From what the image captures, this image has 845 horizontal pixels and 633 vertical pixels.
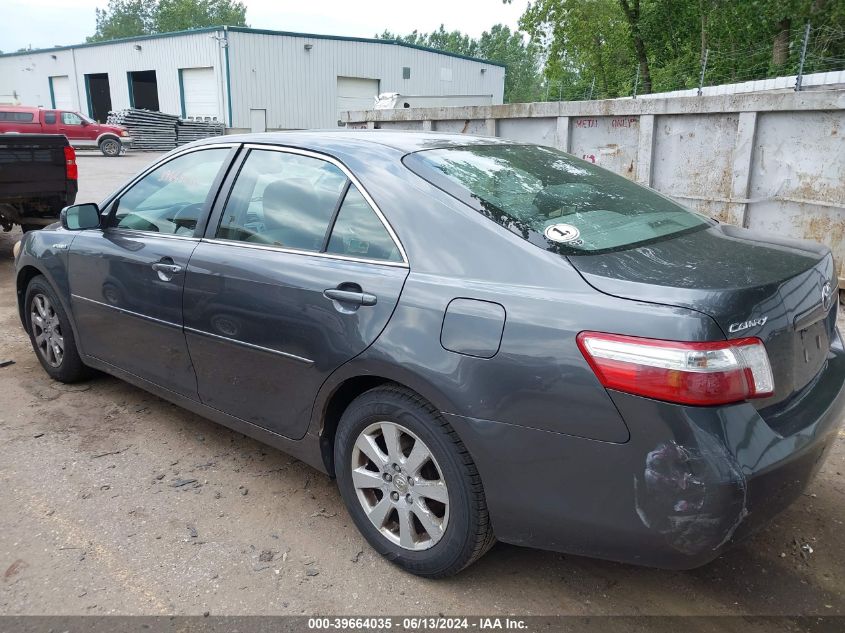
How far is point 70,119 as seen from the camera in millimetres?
26375

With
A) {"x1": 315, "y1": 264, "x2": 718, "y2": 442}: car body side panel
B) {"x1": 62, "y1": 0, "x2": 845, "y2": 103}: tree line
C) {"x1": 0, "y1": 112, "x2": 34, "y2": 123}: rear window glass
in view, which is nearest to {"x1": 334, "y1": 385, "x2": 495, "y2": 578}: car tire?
{"x1": 315, "y1": 264, "x2": 718, "y2": 442}: car body side panel

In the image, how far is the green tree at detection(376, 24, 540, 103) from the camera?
8738 cm

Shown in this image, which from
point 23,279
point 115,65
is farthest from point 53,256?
point 115,65

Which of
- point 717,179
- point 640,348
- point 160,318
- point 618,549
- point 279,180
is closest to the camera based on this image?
point 640,348

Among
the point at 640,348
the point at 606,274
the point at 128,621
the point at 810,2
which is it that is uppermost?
the point at 810,2

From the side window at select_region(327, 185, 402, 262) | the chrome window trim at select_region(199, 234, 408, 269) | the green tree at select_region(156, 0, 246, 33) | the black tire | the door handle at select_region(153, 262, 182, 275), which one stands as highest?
the green tree at select_region(156, 0, 246, 33)

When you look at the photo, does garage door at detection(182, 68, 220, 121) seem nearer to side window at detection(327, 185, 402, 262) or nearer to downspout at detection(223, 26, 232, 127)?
downspout at detection(223, 26, 232, 127)

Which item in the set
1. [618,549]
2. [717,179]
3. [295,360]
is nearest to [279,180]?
[295,360]

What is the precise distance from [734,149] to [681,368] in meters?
5.91

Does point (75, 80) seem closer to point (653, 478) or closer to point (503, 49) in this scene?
point (653, 478)

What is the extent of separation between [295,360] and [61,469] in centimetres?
162

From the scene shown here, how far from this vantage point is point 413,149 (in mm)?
2936

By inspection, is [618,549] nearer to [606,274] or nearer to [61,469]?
[606,274]

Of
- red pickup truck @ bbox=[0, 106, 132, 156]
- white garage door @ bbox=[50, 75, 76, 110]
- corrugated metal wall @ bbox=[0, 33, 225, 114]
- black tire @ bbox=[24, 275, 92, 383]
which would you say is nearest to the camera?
black tire @ bbox=[24, 275, 92, 383]
